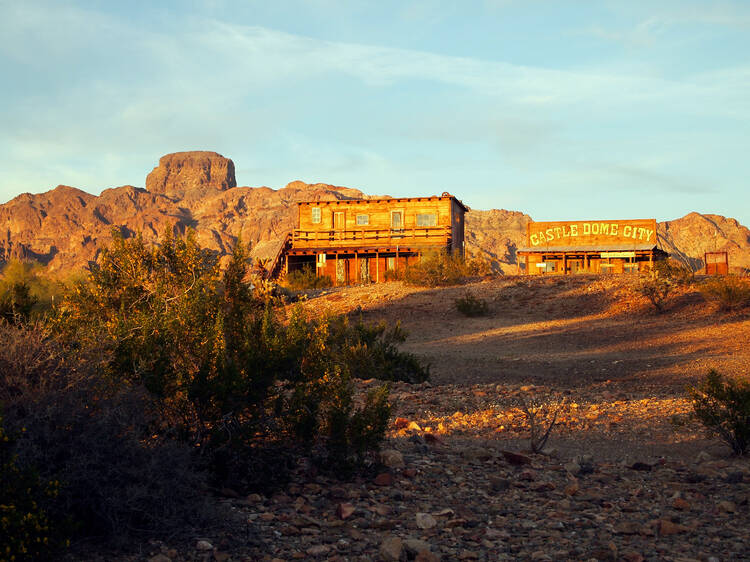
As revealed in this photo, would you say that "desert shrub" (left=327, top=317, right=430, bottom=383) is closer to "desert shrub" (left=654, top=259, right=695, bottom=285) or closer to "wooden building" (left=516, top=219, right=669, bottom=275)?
"desert shrub" (left=654, top=259, right=695, bottom=285)

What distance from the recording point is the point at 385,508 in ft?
16.0

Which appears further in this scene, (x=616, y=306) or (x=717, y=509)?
(x=616, y=306)

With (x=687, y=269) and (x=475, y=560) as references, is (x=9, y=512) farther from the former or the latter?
(x=687, y=269)

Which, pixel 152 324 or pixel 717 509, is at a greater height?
pixel 152 324

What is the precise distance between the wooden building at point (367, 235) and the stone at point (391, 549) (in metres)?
32.7

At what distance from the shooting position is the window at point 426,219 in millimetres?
38156

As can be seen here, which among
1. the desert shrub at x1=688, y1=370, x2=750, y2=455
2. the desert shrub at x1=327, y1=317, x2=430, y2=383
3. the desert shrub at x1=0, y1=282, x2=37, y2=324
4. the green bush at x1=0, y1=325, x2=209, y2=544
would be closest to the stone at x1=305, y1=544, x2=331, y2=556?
the green bush at x1=0, y1=325, x2=209, y2=544

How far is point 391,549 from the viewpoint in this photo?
13.2 ft

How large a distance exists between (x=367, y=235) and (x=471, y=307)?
55.2ft

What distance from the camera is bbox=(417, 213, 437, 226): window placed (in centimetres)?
3816

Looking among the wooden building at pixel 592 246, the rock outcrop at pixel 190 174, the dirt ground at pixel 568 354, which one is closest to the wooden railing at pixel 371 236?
the wooden building at pixel 592 246

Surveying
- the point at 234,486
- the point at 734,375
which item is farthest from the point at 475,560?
the point at 734,375

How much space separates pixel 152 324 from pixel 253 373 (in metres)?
1.09

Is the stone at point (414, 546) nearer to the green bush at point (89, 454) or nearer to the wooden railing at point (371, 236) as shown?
the green bush at point (89, 454)
